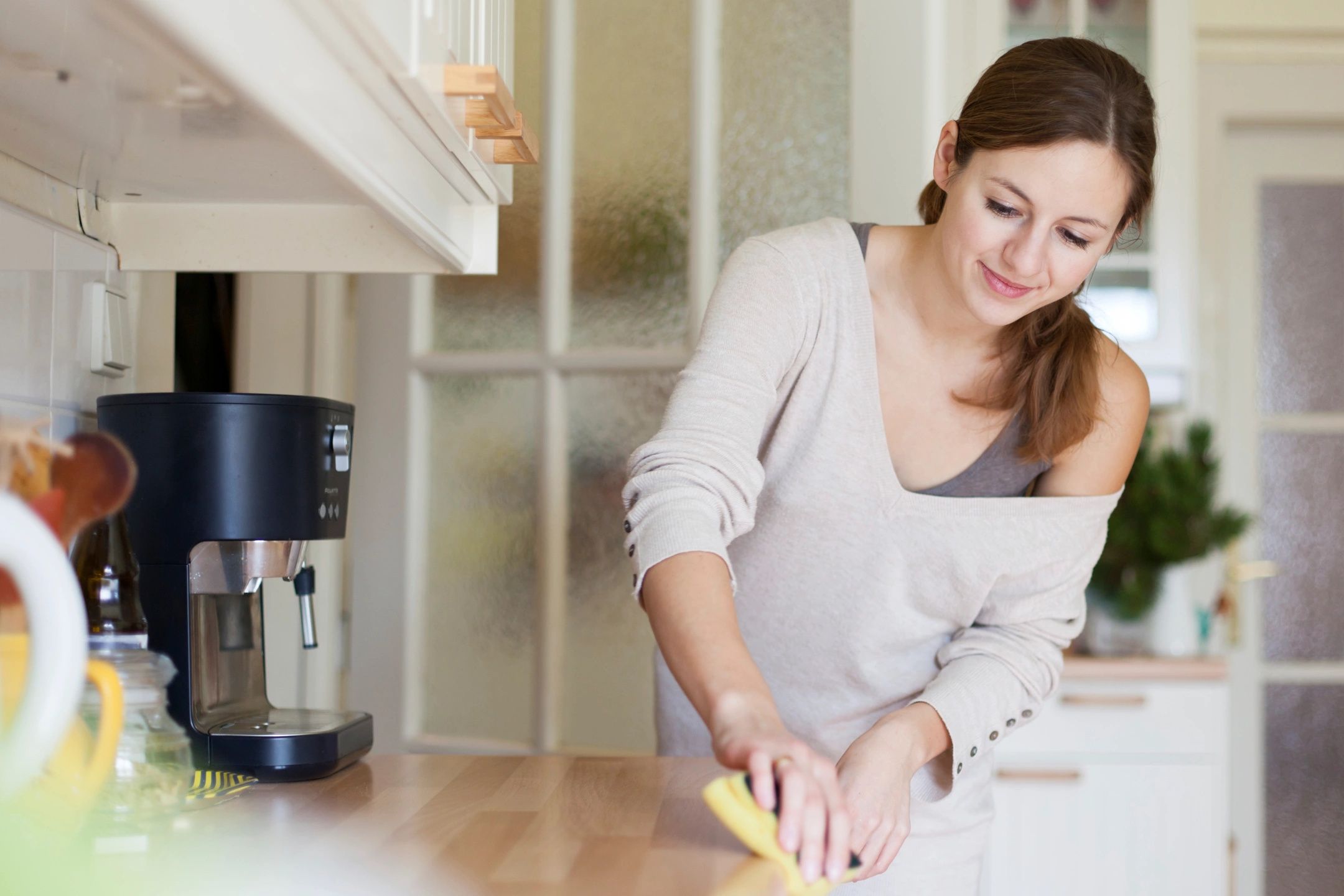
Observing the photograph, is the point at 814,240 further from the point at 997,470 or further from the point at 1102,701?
the point at 1102,701

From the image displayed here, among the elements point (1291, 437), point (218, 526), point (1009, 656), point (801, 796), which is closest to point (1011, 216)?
point (1009, 656)

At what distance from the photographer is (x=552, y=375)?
5.87 ft

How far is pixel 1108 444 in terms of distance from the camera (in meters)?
1.18

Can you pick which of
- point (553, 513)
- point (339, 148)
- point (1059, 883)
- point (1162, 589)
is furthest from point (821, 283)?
point (1162, 589)

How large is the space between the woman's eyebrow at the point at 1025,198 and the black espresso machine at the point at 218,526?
0.60 metres

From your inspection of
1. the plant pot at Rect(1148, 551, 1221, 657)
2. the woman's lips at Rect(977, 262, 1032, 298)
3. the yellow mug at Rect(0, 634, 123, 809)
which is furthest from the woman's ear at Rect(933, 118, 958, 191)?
the plant pot at Rect(1148, 551, 1221, 657)

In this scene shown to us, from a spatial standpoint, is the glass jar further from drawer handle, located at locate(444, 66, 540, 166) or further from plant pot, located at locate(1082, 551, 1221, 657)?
plant pot, located at locate(1082, 551, 1221, 657)

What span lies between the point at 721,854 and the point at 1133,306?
195 centimetres

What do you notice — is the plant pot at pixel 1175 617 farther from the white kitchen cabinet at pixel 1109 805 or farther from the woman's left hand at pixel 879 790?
the woman's left hand at pixel 879 790

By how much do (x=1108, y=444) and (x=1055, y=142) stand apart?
0.33 meters

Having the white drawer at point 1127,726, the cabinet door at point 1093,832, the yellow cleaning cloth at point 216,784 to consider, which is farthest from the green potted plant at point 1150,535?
the yellow cleaning cloth at point 216,784

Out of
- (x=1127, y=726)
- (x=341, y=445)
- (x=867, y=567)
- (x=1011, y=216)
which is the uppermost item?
(x=1011, y=216)

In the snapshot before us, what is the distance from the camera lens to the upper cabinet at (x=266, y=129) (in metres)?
0.57

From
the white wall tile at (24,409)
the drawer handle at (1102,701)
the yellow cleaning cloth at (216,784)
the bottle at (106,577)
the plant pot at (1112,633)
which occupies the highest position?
the white wall tile at (24,409)
